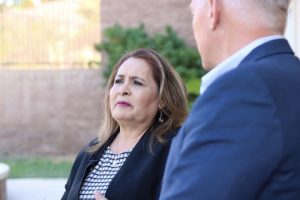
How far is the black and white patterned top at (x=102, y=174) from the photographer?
10.3ft

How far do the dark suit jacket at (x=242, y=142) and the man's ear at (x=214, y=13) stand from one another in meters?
0.17

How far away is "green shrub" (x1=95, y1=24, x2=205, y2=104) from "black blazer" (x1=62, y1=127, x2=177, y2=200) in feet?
27.9

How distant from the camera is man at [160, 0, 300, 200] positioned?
1.52 metres

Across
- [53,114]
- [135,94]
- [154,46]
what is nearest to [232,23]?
[135,94]

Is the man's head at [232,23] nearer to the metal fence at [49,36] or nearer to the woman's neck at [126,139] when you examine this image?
the woman's neck at [126,139]

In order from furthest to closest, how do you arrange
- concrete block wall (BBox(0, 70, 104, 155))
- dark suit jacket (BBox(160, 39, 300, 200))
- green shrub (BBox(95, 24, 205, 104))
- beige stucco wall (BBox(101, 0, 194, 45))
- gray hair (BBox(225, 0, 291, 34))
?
concrete block wall (BBox(0, 70, 104, 155)) < beige stucco wall (BBox(101, 0, 194, 45)) < green shrub (BBox(95, 24, 205, 104)) < gray hair (BBox(225, 0, 291, 34)) < dark suit jacket (BBox(160, 39, 300, 200))

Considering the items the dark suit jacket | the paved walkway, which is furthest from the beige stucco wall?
the dark suit jacket

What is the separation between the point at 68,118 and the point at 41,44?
76.2 inches

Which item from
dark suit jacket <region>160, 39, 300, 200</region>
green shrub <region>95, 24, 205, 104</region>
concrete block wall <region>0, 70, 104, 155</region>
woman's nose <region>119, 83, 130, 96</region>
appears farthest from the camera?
concrete block wall <region>0, 70, 104, 155</region>

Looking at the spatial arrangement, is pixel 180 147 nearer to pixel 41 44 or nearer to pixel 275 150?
pixel 275 150

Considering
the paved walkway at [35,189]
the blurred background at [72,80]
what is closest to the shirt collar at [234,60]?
the paved walkway at [35,189]

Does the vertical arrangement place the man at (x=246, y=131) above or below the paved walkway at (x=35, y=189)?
above

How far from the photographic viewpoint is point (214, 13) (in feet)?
5.67

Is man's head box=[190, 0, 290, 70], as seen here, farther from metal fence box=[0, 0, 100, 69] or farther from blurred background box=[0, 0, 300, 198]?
metal fence box=[0, 0, 100, 69]
